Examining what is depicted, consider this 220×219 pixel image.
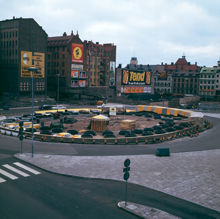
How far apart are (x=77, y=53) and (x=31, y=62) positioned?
23.6 meters

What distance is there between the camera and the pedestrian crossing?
2028 centimetres

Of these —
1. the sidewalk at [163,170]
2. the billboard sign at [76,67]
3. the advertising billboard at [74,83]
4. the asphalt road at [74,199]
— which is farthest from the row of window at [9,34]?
the asphalt road at [74,199]

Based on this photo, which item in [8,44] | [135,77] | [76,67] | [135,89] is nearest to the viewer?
[8,44]

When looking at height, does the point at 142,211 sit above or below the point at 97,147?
above

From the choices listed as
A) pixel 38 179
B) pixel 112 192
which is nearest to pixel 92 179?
pixel 112 192

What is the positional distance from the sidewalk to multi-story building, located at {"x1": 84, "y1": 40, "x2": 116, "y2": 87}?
93.3 meters

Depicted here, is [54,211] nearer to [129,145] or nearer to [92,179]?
[92,179]

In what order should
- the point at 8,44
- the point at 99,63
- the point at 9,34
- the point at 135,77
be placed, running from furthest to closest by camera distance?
1. the point at 99,63
2. the point at 135,77
3. the point at 8,44
4. the point at 9,34

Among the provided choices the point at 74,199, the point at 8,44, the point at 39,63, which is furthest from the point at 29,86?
the point at 74,199

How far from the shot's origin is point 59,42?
106062mm

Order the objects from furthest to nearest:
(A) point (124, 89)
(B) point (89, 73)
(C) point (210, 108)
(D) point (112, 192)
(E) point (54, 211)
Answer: (B) point (89, 73), (A) point (124, 89), (C) point (210, 108), (D) point (112, 192), (E) point (54, 211)

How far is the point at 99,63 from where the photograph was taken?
412ft

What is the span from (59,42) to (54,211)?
9861 cm

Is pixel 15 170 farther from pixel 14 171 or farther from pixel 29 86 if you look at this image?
pixel 29 86
